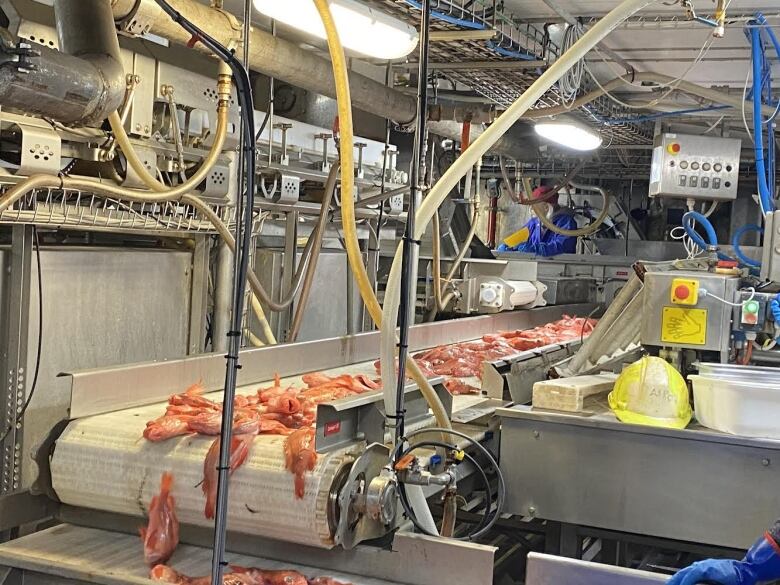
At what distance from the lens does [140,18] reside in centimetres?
290

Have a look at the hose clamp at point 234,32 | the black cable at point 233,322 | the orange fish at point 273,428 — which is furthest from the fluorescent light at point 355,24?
the orange fish at point 273,428

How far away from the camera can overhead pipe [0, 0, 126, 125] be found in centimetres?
215

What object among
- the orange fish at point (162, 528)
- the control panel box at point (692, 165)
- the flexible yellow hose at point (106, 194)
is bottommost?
the orange fish at point (162, 528)

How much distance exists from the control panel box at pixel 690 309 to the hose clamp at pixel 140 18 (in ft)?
6.32

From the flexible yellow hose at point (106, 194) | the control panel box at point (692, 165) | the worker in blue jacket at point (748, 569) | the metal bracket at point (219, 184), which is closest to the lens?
the worker in blue jacket at point (748, 569)

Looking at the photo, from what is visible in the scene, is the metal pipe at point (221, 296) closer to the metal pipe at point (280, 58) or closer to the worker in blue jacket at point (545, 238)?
the metal pipe at point (280, 58)

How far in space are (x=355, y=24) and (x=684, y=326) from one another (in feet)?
5.12

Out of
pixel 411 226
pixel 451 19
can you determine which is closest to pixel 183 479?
pixel 411 226

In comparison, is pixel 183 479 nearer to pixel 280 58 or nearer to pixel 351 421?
pixel 351 421

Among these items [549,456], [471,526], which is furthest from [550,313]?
[549,456]

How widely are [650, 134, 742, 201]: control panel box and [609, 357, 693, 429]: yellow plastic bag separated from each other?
2.58m

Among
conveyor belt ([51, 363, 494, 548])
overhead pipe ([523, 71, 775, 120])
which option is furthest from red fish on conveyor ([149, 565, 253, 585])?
overhead pipe ([523, 71, 775, 120])

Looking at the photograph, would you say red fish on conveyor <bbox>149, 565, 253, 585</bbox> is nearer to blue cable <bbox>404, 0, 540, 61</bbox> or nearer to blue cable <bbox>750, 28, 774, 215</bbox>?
blue cable <bbox>404, 0, 540, 61</bbox>

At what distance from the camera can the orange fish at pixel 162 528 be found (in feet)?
7.02
